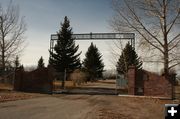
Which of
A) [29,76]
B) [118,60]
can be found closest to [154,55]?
[29,76]

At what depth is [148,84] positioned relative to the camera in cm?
2245

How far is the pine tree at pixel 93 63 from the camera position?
201 feet

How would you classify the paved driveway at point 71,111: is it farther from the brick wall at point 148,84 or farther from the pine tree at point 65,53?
the pine tree at point 65,53

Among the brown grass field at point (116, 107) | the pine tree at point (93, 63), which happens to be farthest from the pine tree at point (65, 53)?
the brown grass field at point (116, 107)

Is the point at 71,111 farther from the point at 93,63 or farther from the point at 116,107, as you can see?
the point at 93,63

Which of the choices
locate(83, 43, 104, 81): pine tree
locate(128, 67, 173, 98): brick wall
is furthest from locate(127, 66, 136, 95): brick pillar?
locate(83, 43, 104, 81): pine tree

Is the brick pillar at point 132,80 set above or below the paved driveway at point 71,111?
above

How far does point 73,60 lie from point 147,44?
70.7ft

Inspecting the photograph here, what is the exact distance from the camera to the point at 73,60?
42.0m

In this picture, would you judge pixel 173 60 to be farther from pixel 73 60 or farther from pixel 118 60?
pixel 73 60

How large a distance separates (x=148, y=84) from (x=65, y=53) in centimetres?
2103

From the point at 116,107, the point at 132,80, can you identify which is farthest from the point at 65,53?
the point at 116,107

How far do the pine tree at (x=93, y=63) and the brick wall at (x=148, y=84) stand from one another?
3631cm

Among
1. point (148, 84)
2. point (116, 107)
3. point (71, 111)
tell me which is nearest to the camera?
point (71, 111)
